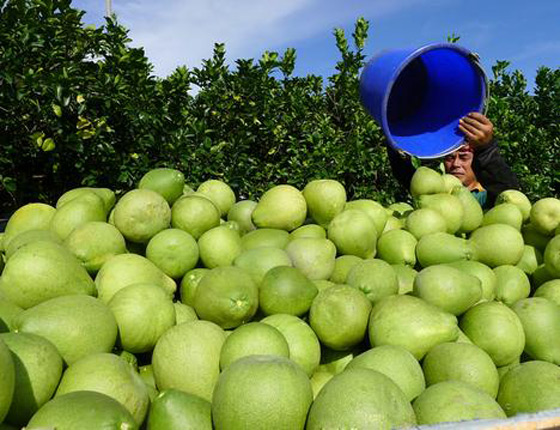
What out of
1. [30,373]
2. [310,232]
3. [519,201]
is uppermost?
[519,201]

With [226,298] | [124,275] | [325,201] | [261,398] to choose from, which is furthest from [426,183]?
[261,398]

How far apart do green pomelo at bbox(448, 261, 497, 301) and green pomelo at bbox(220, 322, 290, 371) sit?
113 cm

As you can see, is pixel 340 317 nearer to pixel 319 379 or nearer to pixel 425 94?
pixel 319 379

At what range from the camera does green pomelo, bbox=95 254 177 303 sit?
7.06ft

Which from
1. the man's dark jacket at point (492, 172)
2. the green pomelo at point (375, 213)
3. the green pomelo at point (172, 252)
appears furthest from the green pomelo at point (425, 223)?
the green pomelo at point (172, 252)

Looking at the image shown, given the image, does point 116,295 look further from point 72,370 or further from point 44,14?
point 44,14

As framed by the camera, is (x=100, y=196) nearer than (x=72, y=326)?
No

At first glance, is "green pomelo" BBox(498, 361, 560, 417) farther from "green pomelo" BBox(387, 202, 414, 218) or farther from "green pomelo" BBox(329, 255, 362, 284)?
"green pomelo" BBox(387, 202, 414, 218)

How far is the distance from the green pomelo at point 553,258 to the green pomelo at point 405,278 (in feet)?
2.48

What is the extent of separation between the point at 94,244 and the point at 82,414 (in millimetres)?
1168

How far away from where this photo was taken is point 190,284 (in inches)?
92.8

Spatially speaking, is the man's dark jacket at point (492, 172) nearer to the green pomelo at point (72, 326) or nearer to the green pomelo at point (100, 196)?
the green pomelo at point (100, 196)

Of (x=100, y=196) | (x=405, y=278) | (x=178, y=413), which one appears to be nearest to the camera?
(x=178, y=413)

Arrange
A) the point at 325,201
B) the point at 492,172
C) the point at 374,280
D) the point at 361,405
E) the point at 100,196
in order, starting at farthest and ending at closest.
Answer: the point at 492,172 → the point at 325,201 → the point at 100,196 → the point at 374,280 → the point at 361,405
